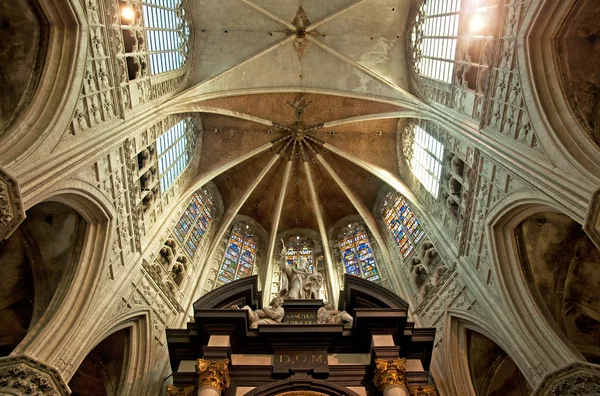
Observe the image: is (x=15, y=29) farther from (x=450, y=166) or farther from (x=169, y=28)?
(x=450, y=166)

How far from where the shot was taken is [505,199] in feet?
37.6

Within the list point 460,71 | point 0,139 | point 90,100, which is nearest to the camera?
point 0,139

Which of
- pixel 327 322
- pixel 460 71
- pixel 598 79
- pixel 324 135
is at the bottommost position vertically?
pixel 327 322

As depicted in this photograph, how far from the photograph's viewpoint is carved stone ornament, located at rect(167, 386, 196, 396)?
10.7 meters

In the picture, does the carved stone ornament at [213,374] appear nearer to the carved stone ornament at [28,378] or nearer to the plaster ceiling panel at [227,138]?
the carved stone ornament at [28,378]

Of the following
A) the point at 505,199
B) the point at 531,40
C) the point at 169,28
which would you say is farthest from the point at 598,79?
the point at 169,28

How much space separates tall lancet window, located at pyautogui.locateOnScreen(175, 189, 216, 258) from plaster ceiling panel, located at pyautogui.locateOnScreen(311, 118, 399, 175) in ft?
20.2

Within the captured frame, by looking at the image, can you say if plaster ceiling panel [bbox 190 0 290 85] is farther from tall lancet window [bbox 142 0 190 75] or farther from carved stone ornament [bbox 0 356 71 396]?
carved stone ornament [bbox 0 356 71 396]

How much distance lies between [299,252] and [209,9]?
37.2ft

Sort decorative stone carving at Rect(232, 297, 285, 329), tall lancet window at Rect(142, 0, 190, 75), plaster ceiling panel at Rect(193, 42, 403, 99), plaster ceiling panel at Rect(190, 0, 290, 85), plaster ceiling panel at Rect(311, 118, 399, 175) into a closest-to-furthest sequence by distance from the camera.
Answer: decorative stone carving at Rect(232, 297, 285, 329), tall lancet window at Rect(142, 0, 190, 75), plaster ceiling panel at Rect(190, 0, 290, 85), plaster ceiling panel at Rect(193, 42, 403, 99), plaster ceiling panel at Rect(311, 118, 399, 175)

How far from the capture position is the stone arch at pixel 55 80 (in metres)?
9.36

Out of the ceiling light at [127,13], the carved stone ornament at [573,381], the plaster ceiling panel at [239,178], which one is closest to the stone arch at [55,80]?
the ceiling light at [127,13]

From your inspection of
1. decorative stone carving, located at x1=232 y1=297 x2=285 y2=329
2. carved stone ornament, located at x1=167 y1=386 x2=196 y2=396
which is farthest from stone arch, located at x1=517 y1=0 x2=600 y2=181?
carved stone ornament, located at x1=167 y1=386 x2=196 y2=396

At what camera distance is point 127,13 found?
13.8 m
